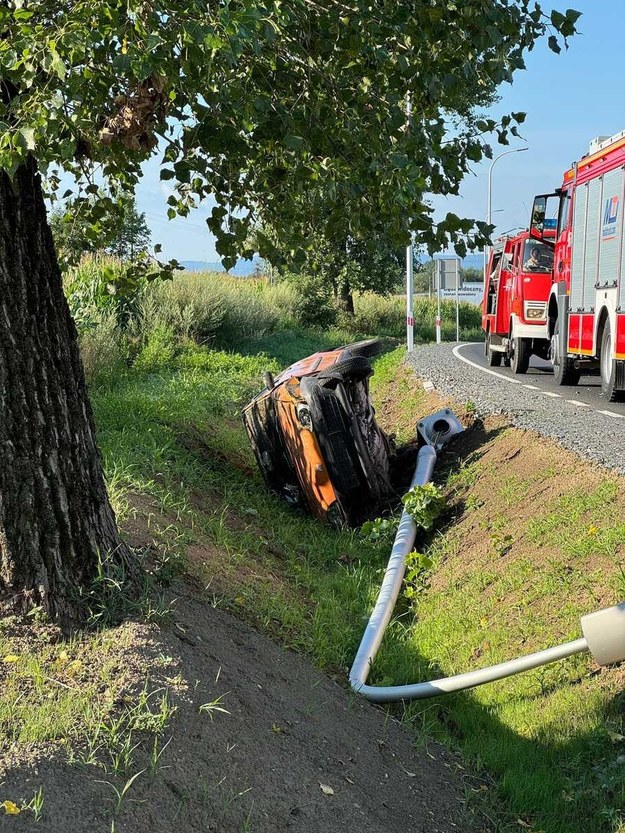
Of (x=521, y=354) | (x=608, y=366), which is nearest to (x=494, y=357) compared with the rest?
(x=521, y=354)

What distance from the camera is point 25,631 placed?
4562 mm

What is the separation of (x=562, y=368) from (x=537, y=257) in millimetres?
4003

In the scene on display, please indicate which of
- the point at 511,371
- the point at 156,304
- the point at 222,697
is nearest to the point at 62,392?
the point at 222,697

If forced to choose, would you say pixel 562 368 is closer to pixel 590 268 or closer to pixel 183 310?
pixel 590 268

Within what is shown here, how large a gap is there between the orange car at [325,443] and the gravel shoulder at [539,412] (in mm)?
1749

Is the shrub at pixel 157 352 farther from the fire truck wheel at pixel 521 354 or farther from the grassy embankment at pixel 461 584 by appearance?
the fire truck wheel at pixel 521 354

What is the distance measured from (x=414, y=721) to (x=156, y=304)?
15503 millimetres

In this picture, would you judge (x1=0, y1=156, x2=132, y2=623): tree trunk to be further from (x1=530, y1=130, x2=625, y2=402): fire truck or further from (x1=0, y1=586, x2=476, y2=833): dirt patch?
(x1=530, y1=130, x2=625, y2=402): fire truck

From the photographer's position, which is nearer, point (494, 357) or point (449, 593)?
point (449, 593)

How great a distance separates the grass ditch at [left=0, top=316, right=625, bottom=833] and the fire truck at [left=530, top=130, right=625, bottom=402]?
3.57 metres

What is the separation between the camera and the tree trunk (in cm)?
458

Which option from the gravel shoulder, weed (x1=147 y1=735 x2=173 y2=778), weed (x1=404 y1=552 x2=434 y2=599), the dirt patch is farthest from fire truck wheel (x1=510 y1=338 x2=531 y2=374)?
weed (x1=147 y1=735 x2=173 y2=778)

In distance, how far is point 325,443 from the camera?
29.2 feet

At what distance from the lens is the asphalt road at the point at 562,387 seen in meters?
12.9
